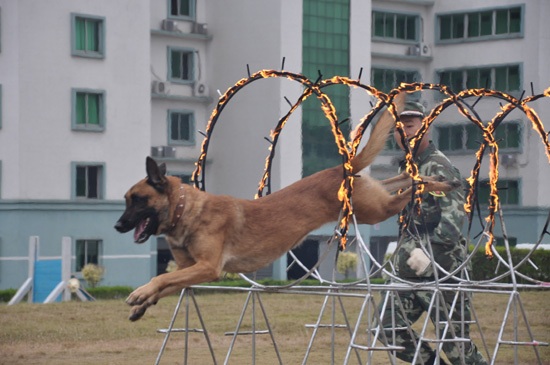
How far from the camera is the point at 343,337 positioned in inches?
918

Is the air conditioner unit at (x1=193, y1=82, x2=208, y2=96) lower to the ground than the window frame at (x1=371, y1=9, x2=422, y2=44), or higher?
lower

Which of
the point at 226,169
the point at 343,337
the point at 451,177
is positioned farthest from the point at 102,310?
the point at 226,169

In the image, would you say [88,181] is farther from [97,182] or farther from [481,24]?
[481,24]

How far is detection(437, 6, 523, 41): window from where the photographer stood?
200 ft

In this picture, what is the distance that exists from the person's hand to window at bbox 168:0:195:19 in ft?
152

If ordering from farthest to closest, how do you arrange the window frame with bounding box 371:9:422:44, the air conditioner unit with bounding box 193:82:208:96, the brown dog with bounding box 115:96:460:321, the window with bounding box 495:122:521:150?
the window frame with bounding box 371:9:422:44, the air conditioner unit with bounding box 193:82:208:96, the window with bounding box 495:122:521:150, the brown dog with bounding box 115:96:460:321

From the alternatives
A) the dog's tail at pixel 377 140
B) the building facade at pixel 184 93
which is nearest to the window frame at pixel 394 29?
the building facade at pixel 184 93

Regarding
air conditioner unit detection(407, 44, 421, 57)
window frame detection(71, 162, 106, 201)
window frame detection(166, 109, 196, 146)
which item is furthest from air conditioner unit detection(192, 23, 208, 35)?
air conditioner unit detection(407, 44, 421, 57)

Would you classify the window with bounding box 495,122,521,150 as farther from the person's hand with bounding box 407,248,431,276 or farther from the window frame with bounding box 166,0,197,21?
the person's hand with bounding box 407,248,431,276

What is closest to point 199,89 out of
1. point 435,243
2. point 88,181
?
point 88,181

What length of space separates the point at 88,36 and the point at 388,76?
16707 millimetres

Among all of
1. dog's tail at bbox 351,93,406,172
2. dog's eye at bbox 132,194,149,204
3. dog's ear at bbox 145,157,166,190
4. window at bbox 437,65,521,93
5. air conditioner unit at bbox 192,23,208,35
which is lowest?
dog's eye at bbox 132,194,149,204

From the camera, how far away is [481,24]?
2443 inches

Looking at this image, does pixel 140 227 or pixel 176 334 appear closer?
pixel 140 227
